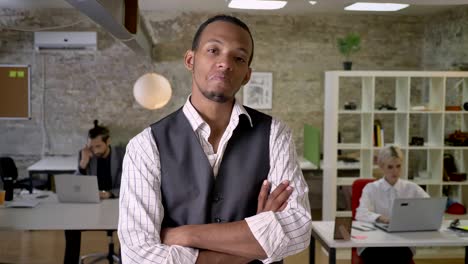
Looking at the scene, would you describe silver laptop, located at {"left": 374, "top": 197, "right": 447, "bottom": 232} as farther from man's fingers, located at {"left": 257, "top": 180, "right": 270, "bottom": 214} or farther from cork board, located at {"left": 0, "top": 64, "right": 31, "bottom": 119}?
cork board, located at {"left": 0, "top": 64, "right": 31, "bottom": 119}

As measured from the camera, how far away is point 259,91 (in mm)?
8742

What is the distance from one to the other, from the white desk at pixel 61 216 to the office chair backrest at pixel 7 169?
306cm

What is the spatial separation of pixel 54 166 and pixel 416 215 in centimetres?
537

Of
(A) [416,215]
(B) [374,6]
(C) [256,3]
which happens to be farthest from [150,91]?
(A) [416,215]

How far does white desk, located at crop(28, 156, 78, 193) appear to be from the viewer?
24.2 feet

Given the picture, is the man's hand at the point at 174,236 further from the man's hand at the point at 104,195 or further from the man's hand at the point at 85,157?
the man's hand at the point at 85,157

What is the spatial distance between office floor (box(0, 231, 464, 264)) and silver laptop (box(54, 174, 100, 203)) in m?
1.35

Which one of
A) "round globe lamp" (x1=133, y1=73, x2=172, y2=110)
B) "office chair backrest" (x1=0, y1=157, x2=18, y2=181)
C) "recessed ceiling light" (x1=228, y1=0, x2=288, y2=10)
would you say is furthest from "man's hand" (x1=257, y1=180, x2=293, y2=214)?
"round globe lamp" (x1=133, y1=73, x2=172, y2=110)

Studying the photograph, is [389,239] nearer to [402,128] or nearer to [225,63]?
[225,63]

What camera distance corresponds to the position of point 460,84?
23.9 feet

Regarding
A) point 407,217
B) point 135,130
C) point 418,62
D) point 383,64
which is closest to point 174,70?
point 135,130

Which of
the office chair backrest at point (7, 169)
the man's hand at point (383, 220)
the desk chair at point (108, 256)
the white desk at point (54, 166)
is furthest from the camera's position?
the office chair backrest at point (7, 169)

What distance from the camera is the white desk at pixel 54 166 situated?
7383 millimetres

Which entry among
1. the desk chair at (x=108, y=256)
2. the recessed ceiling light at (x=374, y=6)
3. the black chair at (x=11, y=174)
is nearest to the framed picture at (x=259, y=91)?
the recessed ceiling light at (x=374, y=6)
